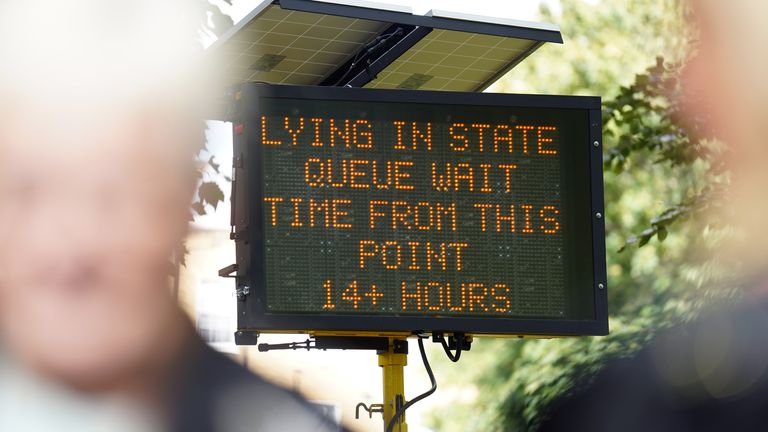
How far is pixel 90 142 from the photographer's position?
7469 mm

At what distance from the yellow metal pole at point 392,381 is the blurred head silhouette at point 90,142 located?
185 centimetres

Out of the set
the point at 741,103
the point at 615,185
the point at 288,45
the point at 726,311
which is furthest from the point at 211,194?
the point at 615,185

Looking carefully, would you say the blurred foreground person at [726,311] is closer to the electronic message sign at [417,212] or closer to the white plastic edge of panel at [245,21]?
the electronic message sign at [417,212]

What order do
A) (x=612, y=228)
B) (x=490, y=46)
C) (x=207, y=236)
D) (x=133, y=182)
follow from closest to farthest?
(x=490, y=46) < (x=133, y=182) < (x=207, y=236) < (x=612, y=228)

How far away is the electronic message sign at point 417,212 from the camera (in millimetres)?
5301

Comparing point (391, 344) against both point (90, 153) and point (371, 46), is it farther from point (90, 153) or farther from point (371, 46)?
point (90, 153)

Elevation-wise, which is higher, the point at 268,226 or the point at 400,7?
the point at 400,7

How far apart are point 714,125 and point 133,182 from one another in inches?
176

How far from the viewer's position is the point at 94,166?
7.57 metres

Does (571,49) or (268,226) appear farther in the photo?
(571,49)

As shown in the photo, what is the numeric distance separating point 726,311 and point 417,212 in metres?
4.60

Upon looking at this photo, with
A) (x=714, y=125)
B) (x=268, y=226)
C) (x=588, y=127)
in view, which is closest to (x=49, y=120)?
(x=268, y=226)

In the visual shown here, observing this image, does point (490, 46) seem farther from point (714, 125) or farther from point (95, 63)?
point (714, 125)

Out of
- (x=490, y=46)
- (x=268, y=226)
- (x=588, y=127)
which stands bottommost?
(x=268, y=226)
